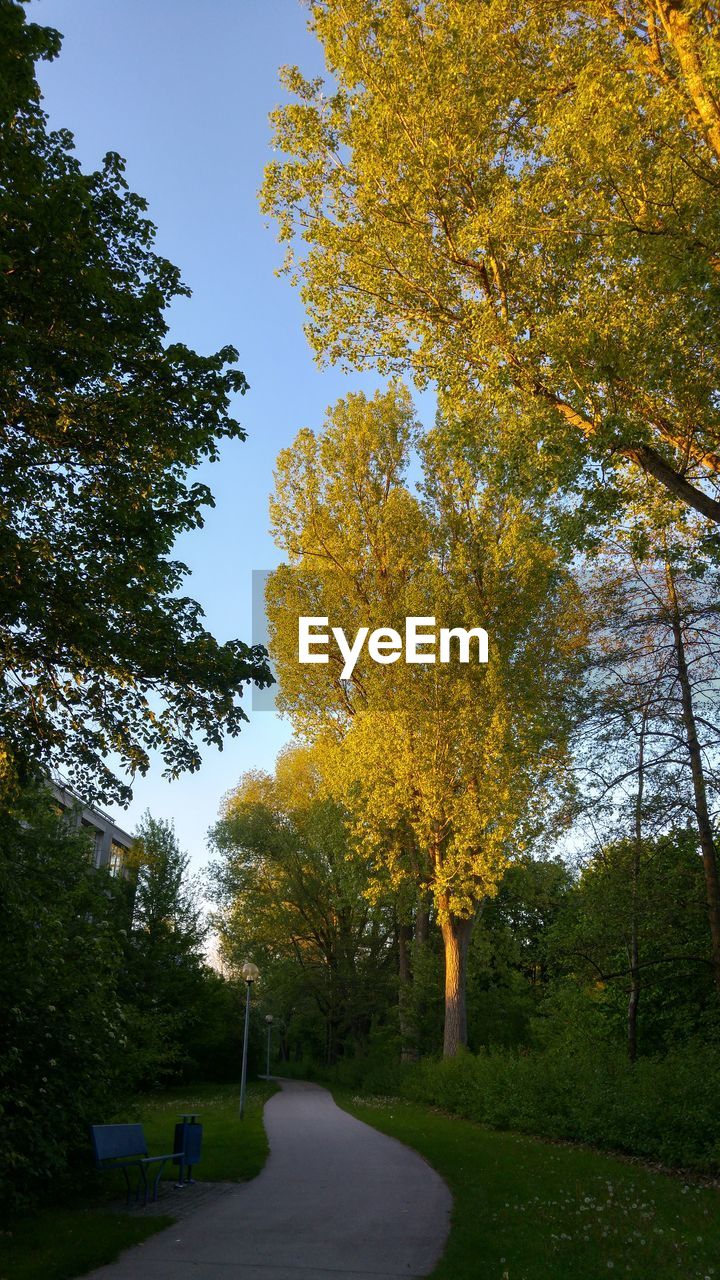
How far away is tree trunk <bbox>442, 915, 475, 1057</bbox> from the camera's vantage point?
75.2ft

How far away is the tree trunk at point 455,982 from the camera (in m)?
22.9

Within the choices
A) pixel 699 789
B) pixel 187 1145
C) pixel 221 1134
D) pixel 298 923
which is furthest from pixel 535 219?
pixel 298 923

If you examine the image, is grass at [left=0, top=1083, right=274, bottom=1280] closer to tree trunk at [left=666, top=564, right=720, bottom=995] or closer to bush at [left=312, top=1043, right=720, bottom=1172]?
bush at [left=312, top=1043, right=720, bottom=1172]

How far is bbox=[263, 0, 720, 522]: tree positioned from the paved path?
8614mm

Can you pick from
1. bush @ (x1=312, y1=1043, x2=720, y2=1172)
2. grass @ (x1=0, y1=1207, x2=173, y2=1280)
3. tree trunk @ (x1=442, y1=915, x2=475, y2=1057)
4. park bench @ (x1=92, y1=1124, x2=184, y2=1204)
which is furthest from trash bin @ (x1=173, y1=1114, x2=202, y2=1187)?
tree trunk @ (x1=442, y1=915, x2=475, y2=1057)

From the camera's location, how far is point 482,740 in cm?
2159

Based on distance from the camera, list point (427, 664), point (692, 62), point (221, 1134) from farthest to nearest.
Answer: point (427, 664), point (221, 1134), point (692, 62)

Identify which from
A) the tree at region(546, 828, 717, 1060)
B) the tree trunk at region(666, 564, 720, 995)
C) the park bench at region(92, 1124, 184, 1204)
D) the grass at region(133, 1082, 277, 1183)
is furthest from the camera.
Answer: the tree at region(546, 828, 717, 1060)

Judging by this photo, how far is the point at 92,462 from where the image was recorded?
10656mm

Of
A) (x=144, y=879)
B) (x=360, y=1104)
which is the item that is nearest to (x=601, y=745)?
(x=360, y=1104)

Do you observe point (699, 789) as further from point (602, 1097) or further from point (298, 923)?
point (298, 923)

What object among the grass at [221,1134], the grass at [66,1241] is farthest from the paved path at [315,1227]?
the grass at [221,1134]

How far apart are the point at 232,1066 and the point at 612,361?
139ft

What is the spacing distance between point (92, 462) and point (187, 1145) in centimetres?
914
